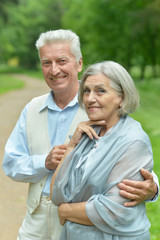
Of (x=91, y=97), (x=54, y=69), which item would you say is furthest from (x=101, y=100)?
(x=54, y=69)

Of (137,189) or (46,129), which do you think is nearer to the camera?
(137,189)

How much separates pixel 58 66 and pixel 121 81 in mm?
622

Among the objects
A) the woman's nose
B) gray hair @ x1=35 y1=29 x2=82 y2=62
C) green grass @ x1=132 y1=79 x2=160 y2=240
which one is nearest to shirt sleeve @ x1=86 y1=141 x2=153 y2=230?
the woman's nose

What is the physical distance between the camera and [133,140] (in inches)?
69.6

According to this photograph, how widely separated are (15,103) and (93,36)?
20.5 metres

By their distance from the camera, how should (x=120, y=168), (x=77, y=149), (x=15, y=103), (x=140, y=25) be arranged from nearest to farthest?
(x=120, y=168), (x=77, y=149), (x=15, y=103), (x=140, y=25)

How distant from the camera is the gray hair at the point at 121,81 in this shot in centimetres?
182

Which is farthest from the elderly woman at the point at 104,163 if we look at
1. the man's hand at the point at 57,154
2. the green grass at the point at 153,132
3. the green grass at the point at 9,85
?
the green grass at the point at 9,85

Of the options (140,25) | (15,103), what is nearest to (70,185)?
(15,103)

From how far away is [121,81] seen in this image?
1.81 meters

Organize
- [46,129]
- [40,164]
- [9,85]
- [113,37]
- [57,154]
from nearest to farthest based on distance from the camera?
[57,154]
[40,164]
[46,129]
[9,85]
[113,37]

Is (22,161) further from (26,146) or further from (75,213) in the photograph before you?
(75,213)

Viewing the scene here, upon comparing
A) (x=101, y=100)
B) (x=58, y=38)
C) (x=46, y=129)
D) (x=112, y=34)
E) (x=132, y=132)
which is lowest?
(x=112, y=34)

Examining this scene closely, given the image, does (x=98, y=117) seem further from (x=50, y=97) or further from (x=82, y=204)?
(x=50, y=97)
